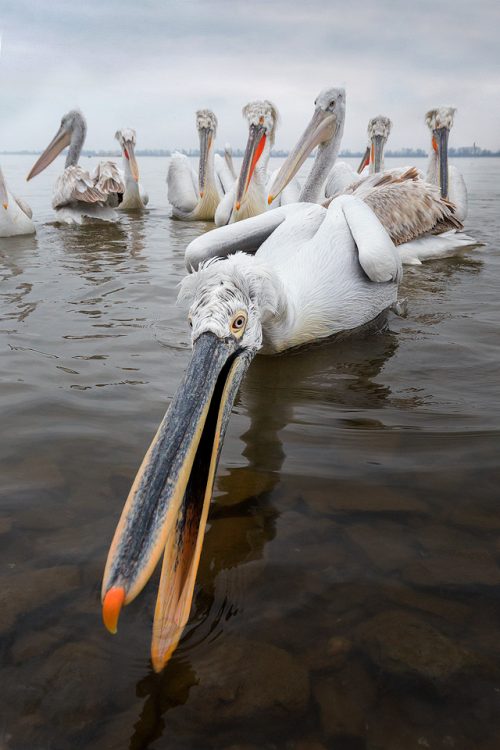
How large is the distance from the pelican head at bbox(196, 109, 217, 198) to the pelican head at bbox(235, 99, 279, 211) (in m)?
2.79

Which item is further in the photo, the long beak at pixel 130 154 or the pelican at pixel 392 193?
the long beak at pixel 130 154

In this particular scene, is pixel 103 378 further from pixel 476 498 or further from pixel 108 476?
pixel 476 498

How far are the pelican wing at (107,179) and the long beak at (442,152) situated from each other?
156 inches

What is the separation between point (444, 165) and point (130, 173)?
Answer: 493 cm

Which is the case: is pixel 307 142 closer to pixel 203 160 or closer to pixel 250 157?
pixel 250 157

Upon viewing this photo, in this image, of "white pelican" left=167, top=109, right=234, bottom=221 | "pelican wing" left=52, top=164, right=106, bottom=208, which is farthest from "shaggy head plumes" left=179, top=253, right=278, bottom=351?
"white pelican" left=167, top=109, right=234, bottom=221

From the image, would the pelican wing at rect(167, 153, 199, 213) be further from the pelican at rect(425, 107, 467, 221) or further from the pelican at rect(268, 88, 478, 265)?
the pelican at rect(268, 88, 478, 265)

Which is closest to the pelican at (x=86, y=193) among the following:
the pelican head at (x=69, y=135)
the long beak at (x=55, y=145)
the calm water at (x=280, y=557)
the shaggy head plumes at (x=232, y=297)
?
the pelican head at (x=69, y=135)

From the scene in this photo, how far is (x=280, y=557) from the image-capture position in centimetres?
161

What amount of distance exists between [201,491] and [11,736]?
64cm

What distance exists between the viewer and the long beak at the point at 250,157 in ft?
20.7

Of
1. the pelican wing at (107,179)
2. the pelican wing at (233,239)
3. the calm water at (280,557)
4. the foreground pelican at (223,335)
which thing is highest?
the pelican wing at (107,179)

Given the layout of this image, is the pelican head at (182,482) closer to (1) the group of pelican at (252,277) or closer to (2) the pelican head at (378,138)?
(1) the group of pelican at (252,277)

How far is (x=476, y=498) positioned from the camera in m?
1.84
